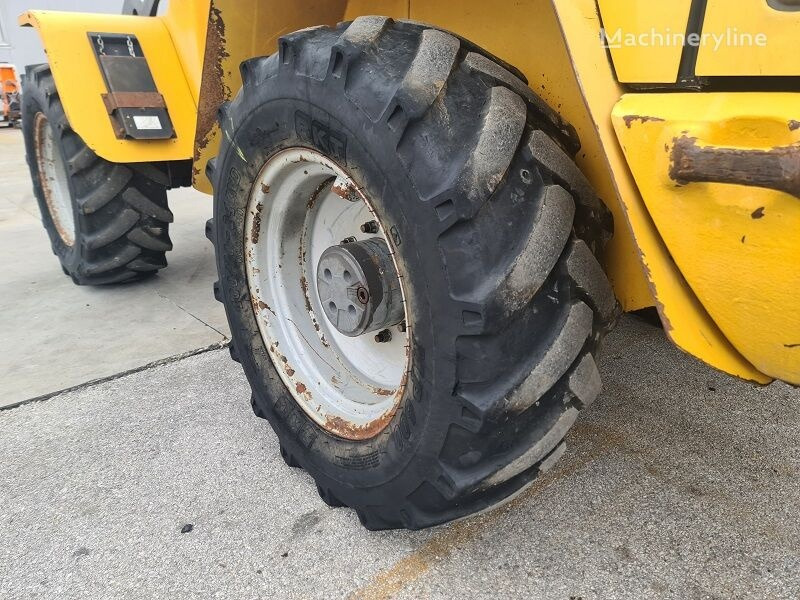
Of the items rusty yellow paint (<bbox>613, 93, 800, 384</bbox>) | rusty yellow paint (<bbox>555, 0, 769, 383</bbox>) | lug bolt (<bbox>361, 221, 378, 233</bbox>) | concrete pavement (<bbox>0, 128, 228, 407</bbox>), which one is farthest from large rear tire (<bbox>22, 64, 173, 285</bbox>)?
rusty yellow paint (<bbox>613, 93, 800, 384</bbox>)

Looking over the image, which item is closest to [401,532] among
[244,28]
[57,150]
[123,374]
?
[123,374]

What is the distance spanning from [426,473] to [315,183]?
35.2 inches

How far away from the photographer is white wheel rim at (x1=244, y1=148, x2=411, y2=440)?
5.74 ft

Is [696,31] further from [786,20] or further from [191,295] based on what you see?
[191,295]

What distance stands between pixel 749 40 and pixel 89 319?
10.7 feet

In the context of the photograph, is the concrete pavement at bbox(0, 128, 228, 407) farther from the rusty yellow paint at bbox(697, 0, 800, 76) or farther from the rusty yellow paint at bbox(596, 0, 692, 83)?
the rusty yellow paint at bbox(697, 0, 800, 76)

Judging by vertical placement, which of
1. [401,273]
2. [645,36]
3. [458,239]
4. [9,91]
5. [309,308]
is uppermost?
[645,36]

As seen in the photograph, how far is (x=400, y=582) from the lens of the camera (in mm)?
1535

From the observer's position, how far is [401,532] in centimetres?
170

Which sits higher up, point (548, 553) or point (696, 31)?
point (696, 31)

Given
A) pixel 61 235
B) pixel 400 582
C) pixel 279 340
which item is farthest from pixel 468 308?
pixel 61 235

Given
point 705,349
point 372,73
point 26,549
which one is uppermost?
point 372,73

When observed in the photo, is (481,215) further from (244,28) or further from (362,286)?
(244,28)

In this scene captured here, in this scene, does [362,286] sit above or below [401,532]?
above
